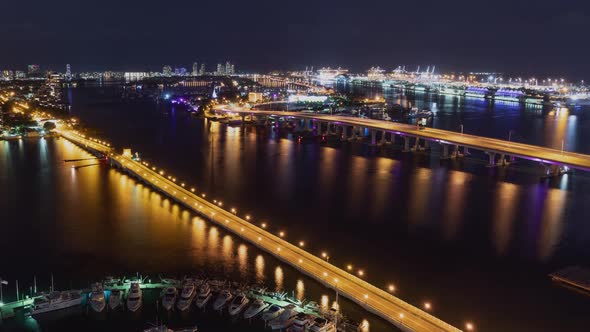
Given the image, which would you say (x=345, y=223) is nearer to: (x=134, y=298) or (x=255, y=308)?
(x=255, y=308)

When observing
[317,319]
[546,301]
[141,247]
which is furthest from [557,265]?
[141,247]

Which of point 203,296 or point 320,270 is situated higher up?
point 320,270

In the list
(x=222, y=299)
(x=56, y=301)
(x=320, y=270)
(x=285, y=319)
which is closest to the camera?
(x=285, y=319)

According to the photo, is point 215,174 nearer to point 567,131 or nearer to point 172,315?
point 172,315

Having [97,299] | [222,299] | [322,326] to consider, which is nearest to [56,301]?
[97,299]

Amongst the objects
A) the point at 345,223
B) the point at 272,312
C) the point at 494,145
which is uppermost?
the point at 494,145

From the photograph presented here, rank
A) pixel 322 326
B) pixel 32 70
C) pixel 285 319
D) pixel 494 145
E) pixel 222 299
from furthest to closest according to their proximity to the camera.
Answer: pixel 32 70
pixel 494 145
pixel 222 299
pixel 285 319
pixel 322 326

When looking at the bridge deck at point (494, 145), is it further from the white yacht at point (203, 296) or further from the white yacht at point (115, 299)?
the white yacht at point (115, 299)

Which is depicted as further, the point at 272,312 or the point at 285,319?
the point at 272,312
